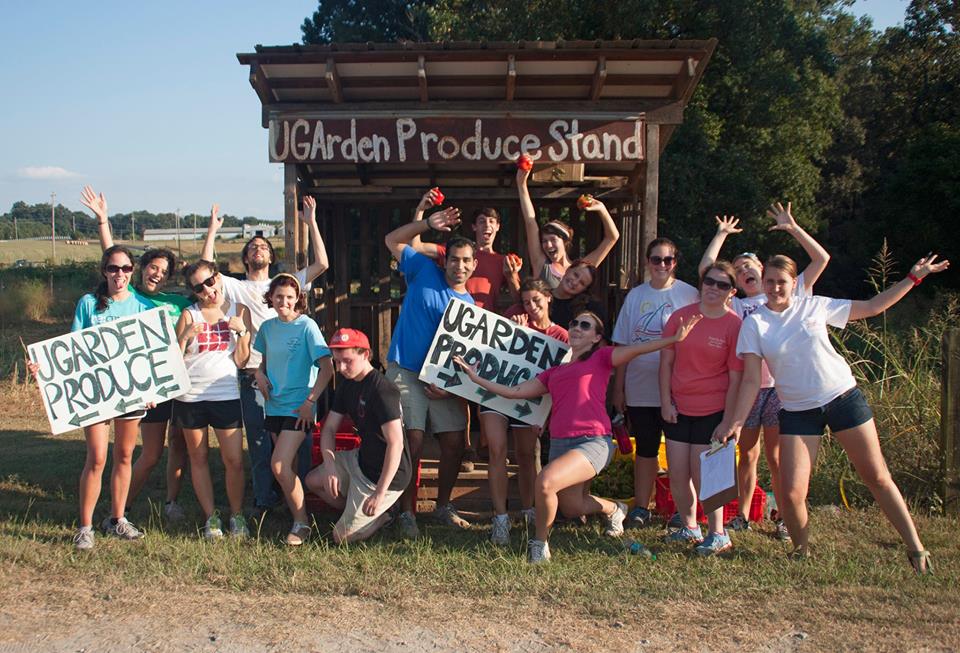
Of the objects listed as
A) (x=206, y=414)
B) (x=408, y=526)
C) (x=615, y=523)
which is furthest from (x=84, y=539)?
(x=615, y=523)

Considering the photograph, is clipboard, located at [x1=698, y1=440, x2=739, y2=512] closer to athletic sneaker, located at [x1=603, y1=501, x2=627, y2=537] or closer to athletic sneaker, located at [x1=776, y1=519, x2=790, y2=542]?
athletic sneaker, located at [x1=603, y1=501, x2=627, y2=537]

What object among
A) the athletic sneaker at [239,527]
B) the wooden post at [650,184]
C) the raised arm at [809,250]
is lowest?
the athletic sneaker at [239,527]

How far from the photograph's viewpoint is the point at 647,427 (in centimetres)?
570

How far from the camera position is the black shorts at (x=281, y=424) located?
555 cm

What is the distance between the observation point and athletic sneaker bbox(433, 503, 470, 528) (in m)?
5.91

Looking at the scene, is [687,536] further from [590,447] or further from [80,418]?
[80,418]

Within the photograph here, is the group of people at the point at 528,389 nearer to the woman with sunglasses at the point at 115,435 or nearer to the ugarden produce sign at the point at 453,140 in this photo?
the woman with sunglasses at the point at 115,435

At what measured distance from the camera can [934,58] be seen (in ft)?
79.7

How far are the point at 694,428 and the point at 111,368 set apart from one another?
3.95m

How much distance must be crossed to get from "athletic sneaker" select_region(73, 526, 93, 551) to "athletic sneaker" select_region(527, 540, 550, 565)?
2.91 meters

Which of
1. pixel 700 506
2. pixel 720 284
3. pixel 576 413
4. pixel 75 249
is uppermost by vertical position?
pixel 75 249

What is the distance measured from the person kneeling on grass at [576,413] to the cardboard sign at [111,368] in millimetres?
2039

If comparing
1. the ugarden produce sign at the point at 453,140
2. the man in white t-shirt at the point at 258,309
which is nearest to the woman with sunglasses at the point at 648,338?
the ugarden produce sign at the point at 453,140

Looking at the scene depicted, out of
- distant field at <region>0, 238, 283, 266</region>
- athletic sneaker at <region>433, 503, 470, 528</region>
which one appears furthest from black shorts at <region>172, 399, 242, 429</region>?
distant field at <region>0, 238, 283, 266</region>
